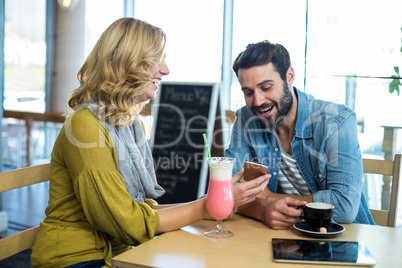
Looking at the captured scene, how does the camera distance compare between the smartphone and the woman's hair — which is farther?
the woman's hair

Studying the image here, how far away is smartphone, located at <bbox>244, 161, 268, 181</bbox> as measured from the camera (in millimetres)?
1449

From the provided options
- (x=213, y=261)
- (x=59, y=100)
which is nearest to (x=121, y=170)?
(x=213, y=261)

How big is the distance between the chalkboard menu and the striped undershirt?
80cm

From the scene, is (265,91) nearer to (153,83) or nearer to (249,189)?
(153,83)

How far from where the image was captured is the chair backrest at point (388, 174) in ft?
5.52

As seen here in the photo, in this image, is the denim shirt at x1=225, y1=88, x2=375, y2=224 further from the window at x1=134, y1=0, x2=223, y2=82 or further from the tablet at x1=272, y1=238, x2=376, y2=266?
the window at x1=134, y1=0, x2=223, y2=82

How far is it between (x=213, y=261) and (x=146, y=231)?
339 mm

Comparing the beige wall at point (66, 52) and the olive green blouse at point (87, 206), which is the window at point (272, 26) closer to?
the beige wall at point (66, 52)

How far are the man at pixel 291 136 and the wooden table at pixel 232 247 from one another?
9.7 inches

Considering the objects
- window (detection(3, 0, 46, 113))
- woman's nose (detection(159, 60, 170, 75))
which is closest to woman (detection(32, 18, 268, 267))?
woman's nose (detection(159, 60, 170, 75))

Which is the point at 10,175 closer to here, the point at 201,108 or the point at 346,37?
the point at 201,108

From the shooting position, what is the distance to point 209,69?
445 cm

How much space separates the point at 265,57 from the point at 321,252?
0.96 metres

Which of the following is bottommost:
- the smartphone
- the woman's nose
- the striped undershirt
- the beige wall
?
the striped undershirt
